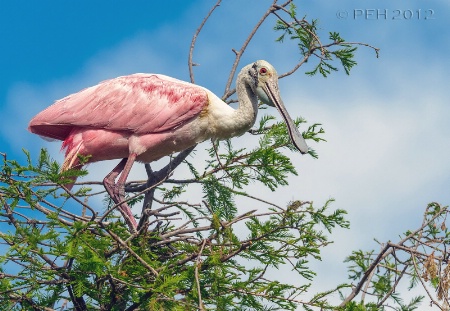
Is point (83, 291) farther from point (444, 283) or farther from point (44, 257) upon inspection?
point (444, 283)

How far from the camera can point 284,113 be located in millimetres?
9242

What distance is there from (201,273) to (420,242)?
1555 mm

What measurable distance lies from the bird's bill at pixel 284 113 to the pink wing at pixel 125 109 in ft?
2.25

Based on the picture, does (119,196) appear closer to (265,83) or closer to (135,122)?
(135,122)

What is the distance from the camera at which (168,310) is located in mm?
6602

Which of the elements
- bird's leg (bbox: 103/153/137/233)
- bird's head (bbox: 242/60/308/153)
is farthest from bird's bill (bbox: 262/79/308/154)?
bird's leg (bbox: 103/153/137/233)

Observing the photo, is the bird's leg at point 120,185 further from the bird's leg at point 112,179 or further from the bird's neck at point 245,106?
the bird's neck at point 245,106

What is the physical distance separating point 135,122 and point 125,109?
16 centimetres

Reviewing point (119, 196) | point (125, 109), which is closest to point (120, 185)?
point (119, 196)

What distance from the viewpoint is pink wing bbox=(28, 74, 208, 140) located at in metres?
8.84

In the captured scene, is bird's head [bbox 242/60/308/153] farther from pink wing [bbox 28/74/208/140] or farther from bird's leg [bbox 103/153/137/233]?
bird's leg [bbox 103/153/137/233]

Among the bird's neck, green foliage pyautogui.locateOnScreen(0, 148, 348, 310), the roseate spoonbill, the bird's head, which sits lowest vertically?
green foliage pyautogui.locateOnScreen(0, 148, 348, 310)

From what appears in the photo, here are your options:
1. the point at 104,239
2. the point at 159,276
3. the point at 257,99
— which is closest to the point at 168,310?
the point at 159,276

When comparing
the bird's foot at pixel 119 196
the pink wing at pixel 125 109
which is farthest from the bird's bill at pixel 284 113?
the bird's foot at pixel 119 196
